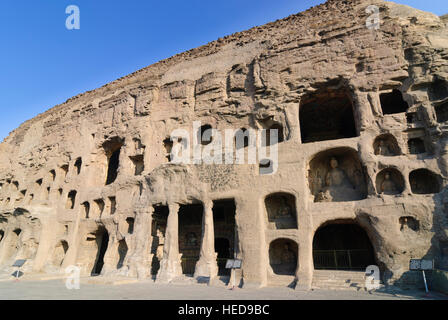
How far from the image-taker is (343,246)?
50.3 feet

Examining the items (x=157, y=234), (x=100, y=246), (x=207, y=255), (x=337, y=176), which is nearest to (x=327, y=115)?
(x=337, y=176)

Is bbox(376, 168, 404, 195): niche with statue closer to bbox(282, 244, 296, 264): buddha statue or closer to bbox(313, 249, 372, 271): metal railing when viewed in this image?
bbox(313, 249, 372, 271): metal railing

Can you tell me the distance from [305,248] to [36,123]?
Result: 30220 mm

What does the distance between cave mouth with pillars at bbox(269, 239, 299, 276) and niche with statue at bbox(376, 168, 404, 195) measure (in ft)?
15.4

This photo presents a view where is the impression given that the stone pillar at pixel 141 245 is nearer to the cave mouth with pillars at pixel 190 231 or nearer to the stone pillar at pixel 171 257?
the stone pillar at pixel 171 257

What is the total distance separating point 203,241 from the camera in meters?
13.8

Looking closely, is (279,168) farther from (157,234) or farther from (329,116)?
(157,234)

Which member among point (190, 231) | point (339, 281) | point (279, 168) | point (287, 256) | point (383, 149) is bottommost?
point (339, 281)

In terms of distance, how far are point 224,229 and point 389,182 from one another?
9076mm

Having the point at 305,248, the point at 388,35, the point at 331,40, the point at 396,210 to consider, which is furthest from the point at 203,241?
the point at 388,35

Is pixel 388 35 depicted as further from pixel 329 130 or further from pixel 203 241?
pixel 203 241

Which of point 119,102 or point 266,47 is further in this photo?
point 119,102

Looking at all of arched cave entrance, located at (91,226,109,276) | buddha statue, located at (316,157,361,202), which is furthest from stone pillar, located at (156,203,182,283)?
buddha statue, located at (316,157,361,202)
